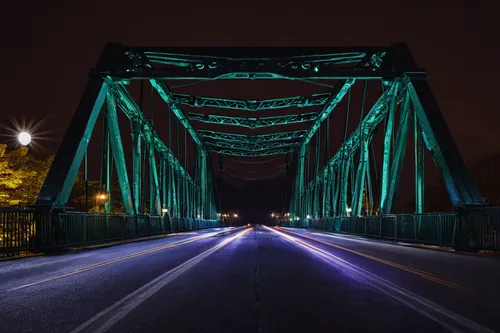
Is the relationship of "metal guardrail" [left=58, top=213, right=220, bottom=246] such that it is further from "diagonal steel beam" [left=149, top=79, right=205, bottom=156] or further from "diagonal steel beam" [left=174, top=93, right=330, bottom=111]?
"diagonal steel beam" [left=174, top=93, right=330, bottom=111]

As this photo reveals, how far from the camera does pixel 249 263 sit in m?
12.0

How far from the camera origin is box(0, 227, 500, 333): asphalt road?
5.23 metres

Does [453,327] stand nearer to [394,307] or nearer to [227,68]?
[394,307]

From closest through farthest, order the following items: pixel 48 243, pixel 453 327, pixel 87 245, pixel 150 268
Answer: pixel 453 327 < pixel 150 268 < pixel 48 243 < pixel 87 245

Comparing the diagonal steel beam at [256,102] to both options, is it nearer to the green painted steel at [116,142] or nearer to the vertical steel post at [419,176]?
the green painted steel at [116,142]

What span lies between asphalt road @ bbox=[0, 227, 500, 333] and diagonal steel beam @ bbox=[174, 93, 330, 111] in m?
25.4

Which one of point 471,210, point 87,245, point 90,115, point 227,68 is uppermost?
point 227,68

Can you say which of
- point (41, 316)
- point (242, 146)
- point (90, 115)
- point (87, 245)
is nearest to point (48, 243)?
point (87, 245)

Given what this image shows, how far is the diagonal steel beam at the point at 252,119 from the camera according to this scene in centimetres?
4431

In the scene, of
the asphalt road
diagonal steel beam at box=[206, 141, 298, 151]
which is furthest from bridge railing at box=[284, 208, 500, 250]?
diagonal steel beam at box=[206, 141, 298, 151]

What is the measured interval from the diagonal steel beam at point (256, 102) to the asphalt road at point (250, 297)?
83.4 feet

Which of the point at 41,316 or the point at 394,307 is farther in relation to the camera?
the point at 394,307

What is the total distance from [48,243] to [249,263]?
21.9 ft

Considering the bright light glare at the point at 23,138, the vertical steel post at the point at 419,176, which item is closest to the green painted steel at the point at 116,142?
the bright light glare at the point at 23,138
